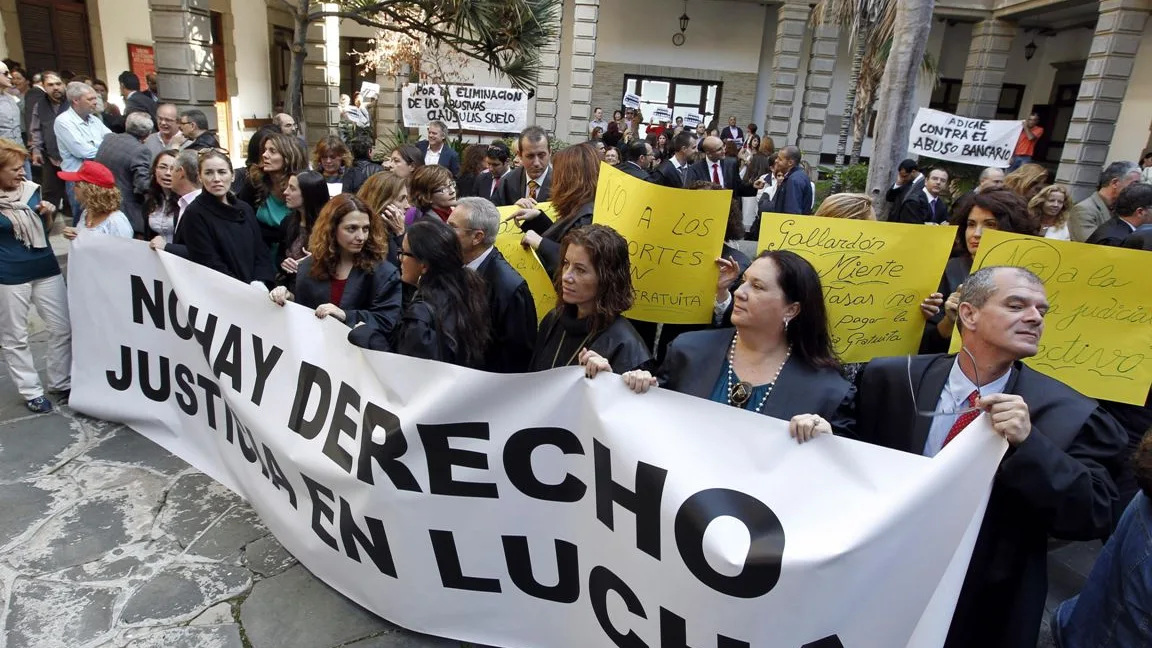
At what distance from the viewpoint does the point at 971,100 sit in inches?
657

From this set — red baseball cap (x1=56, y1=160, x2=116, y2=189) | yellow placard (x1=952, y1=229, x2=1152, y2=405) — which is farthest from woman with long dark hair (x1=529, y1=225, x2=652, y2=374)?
red baseball cap (x1=56, y1=160, x2=116, y2=189)

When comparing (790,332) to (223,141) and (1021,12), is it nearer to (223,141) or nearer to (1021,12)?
(223,141)

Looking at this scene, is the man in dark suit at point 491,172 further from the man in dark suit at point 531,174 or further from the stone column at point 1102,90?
the stone column at point 1102,90

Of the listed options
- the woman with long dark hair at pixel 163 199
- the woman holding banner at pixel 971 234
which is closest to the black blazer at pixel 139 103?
the woman with long dark hair at pixel 163 199

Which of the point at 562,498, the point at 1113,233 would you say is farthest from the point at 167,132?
the point at 1113,233

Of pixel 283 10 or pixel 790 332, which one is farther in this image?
pixel 283 10

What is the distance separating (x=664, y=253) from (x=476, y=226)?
0.84 meters

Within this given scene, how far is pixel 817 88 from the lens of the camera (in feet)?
55.1

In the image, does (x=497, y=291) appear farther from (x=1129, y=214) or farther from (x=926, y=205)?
(x=926, y=205)

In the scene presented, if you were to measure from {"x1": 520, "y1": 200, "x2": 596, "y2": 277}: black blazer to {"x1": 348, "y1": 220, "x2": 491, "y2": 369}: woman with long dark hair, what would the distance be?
0.69 meters

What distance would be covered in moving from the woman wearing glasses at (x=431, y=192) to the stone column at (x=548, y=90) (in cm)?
1202

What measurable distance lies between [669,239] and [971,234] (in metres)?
1.37

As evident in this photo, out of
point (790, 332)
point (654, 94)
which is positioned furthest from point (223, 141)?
point (790, 332)

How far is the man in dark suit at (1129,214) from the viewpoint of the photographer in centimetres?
404
